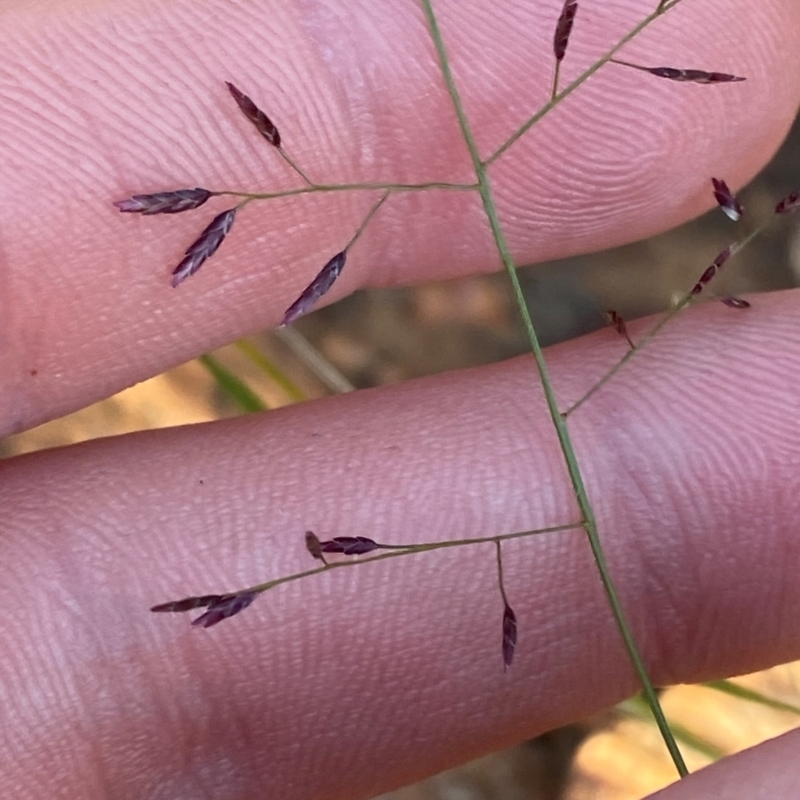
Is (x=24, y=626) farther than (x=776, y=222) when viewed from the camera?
No

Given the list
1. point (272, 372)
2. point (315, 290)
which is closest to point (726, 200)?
point (315, 290)

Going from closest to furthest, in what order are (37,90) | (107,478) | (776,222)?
(37,90) → (107,478) → (776,222)

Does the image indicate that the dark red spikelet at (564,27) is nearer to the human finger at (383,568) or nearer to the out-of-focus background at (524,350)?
the human finger at (383,568)

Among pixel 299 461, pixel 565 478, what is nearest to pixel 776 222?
pixel 565 478

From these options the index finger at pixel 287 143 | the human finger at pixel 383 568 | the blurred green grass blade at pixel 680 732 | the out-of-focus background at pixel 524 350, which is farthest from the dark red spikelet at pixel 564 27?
the blurred green grass blade at pixel 680 732

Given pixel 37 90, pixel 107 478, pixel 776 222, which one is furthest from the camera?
pixel 776 222

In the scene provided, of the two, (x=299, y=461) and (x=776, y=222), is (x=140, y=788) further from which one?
(x=776, y=222)

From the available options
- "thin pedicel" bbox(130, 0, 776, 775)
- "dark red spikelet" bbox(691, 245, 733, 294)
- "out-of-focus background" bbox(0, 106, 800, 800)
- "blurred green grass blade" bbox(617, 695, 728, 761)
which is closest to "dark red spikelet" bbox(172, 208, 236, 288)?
"thin pedicel" bbox(130, 0, 776, 775)
